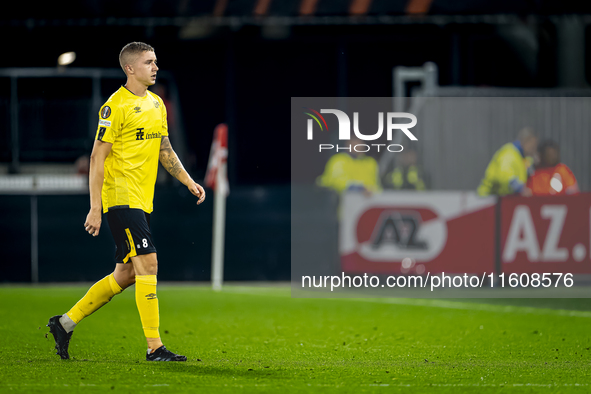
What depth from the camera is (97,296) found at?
6.22 metres

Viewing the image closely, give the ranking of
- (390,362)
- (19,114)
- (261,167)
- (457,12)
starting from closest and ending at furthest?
(390,362), (19,114), (457,12), (261,167)

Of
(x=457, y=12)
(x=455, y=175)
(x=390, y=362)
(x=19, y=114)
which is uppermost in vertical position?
(x=457, y=12)

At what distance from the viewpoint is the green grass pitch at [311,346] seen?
5.45 metres

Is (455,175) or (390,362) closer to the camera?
(390,362)

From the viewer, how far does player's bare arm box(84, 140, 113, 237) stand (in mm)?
5867

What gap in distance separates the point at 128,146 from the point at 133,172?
0.18m

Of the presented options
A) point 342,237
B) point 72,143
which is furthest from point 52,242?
point 342,237

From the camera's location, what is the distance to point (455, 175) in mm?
12836

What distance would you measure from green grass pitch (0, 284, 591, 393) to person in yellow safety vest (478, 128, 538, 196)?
224 centimetres

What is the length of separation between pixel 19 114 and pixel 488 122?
7131 millimetres

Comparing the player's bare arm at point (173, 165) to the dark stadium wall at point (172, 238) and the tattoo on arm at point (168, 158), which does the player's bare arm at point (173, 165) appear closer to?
the tattoo on arm at point (168, 158)

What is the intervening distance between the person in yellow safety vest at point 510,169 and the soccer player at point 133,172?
7307 mm

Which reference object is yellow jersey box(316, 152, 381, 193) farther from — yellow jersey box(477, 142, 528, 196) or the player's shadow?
the player's shadow

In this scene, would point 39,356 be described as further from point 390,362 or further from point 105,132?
point 390,362
